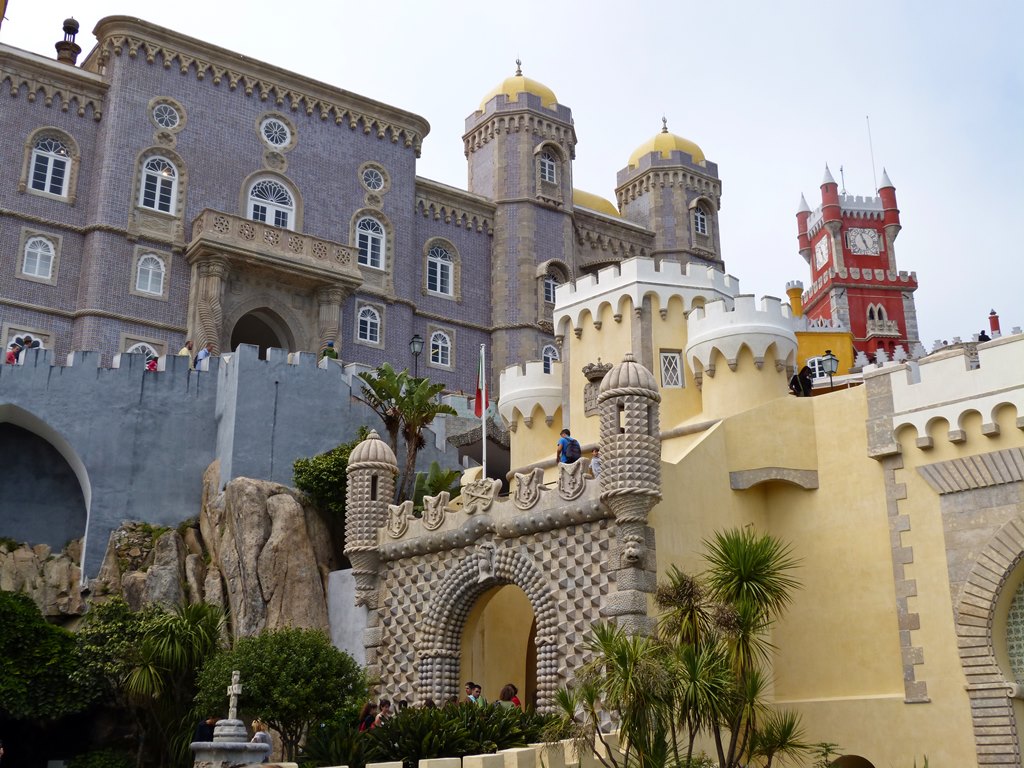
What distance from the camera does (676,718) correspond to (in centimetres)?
1780

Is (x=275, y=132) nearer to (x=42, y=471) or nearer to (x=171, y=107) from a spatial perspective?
(x=171, y=107)

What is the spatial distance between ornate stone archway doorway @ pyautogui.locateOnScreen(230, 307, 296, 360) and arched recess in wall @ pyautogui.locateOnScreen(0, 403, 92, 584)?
30.1ft

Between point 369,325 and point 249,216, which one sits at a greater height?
point 249,216

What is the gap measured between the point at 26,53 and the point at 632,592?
94.3 feet

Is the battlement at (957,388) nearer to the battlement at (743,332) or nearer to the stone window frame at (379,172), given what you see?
the battlement at (743,332)

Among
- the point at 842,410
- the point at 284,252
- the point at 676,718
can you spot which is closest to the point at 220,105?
the point at 284,252

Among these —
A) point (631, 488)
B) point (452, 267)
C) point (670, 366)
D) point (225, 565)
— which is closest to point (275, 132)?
point (452, 267)

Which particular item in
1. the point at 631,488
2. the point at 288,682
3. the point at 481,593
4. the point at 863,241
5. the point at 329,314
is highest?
the point at 863,241

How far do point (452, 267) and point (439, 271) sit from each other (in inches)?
24.8

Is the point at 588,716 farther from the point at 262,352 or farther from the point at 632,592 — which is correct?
the point at 262,352

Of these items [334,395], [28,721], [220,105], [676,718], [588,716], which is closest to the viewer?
[676,718]

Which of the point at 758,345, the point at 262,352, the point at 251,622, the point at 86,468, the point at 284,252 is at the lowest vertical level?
the point at 251,622

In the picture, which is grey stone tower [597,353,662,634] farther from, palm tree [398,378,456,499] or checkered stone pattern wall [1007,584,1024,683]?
palm tree [398,378,456,499]

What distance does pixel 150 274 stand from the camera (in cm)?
3709
